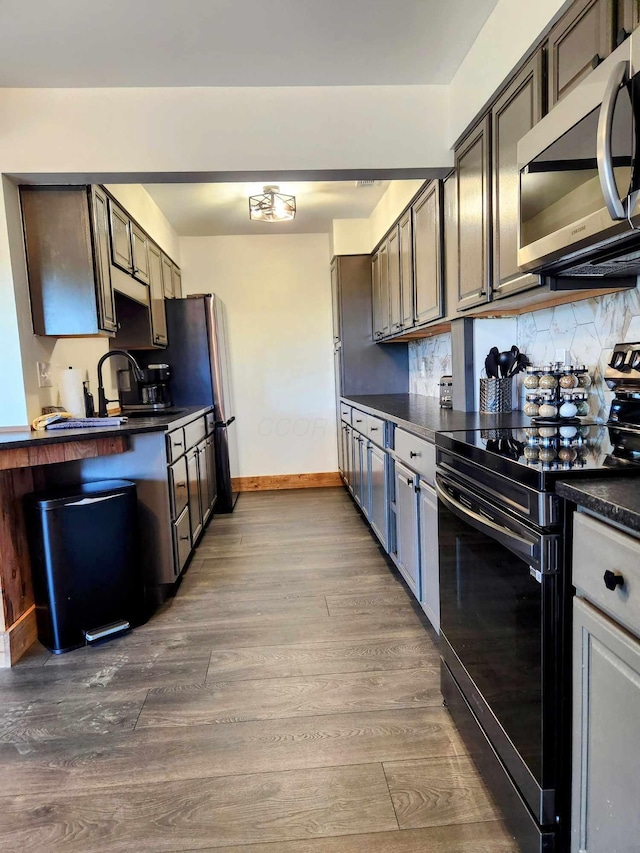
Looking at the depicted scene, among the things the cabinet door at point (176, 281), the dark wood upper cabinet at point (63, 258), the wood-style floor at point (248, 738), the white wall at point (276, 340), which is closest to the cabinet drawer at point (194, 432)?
the dark wood upper cabinet at point (63, 258)

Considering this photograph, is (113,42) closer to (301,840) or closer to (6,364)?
(6,364)

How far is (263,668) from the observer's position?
195 centimetres

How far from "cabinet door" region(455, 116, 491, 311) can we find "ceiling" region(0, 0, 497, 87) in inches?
16.3

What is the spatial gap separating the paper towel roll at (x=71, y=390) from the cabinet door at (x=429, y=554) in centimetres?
190

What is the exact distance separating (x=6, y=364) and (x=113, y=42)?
1447 millimetres

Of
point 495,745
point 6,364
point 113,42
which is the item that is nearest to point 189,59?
point 113,42

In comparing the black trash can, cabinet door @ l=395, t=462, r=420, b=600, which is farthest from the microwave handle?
the black trash can

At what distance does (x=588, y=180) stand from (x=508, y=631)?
112 centimetres

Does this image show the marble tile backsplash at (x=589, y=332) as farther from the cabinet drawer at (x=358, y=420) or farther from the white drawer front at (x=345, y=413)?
the white drawer front at (x=345, y=413)

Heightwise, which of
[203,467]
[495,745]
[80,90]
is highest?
[80,90]

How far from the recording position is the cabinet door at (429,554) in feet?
6.30

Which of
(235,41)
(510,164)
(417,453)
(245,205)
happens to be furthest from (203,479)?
(510,164)

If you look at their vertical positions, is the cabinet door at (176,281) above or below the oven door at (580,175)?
above

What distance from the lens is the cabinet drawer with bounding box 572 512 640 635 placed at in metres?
0.77
